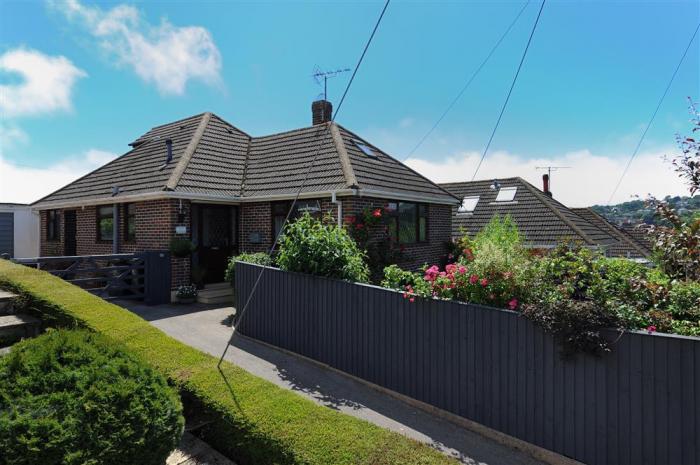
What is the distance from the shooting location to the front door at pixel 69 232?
14.5 m

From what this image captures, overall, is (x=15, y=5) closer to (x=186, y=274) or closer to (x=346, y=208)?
(x=186, y=274)

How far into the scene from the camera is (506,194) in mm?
19078

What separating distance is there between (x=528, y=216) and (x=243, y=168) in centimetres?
1222

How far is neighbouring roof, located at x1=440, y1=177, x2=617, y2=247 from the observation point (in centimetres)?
1546

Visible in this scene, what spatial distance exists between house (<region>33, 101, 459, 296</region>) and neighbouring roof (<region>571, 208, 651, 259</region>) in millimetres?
12499

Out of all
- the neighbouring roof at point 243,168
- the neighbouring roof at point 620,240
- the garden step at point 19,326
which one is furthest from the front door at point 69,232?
the neighbouring roof at point 620,240

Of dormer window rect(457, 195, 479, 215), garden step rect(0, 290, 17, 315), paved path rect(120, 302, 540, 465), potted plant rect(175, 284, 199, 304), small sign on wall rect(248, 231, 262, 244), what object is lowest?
paved path rect(120, 302, 540, 465)

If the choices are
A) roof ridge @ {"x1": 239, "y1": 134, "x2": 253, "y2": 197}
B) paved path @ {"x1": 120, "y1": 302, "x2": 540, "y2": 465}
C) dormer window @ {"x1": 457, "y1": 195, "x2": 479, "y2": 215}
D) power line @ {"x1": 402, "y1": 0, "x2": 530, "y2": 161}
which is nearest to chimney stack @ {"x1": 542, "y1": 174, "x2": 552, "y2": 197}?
dormer window @ {"x1": 457, "y1": 195, "x2": 479, "y2": 215}

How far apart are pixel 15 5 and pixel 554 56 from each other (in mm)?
11049

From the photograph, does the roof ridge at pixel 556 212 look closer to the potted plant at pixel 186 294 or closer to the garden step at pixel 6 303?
the potted plant at pixel 186 294

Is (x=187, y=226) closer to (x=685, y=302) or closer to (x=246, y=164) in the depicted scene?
(x=246, y=164)

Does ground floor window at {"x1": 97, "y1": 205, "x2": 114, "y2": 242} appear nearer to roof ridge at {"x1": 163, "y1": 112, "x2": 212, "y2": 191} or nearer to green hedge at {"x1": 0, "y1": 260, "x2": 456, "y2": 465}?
roof ridge at {"x1": 163, "y1": 112, "x2": 212, "y2": 191}

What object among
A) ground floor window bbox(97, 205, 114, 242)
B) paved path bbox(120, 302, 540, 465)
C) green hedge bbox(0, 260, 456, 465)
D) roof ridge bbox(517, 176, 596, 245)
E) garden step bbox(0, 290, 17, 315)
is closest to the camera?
green hedge bbox(0, 260, 456, 465)

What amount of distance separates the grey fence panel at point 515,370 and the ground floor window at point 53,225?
13.5 metres
